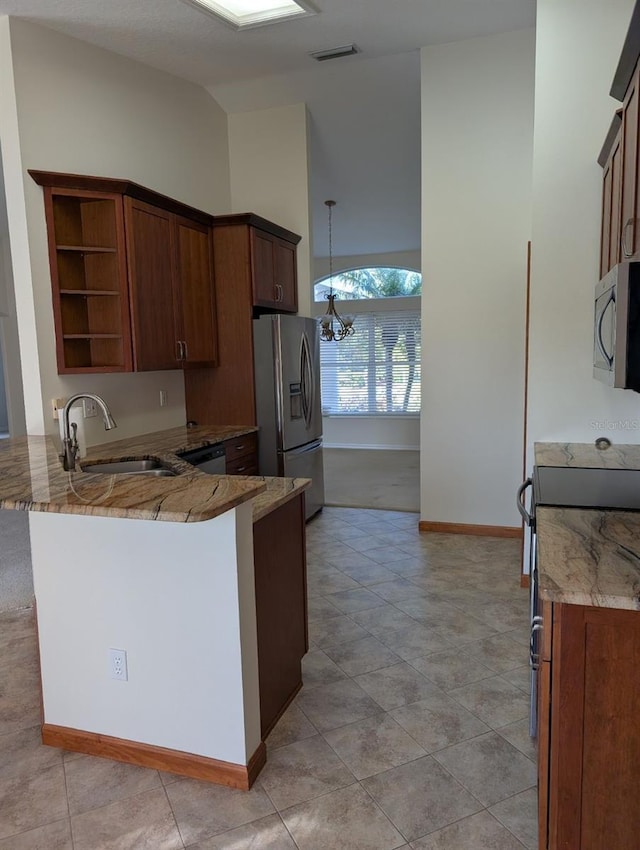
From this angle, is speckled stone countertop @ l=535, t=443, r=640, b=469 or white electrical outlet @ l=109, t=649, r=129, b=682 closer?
white electrical outlet @ l=109, t=649, r=129, b=682

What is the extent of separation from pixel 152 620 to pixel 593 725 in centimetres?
131

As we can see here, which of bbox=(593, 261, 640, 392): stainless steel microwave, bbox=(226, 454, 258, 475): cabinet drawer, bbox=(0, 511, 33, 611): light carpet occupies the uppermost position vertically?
bbox=(593, 261, 640, 392): stainless steel microwave

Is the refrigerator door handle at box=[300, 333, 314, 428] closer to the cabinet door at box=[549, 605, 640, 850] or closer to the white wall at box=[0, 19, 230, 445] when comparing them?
the white wall at box=[0, 19, 230, 445]

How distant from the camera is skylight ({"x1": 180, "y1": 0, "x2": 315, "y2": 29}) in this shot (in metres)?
3.36

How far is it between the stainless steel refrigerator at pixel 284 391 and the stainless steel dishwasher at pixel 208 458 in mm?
550

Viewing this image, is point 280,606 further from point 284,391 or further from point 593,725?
point 284,391

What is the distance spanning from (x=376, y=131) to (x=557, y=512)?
4.50 meters

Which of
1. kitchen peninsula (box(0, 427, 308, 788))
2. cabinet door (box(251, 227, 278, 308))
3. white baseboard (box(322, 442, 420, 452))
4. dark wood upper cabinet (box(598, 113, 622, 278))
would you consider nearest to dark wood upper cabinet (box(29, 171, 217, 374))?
cabinet door (box(251, 227, 278, 308))

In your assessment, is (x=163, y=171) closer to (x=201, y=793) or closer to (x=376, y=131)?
(x=376, y=131)

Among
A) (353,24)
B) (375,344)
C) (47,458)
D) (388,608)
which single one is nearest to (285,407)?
(388,608)

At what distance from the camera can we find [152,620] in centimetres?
188

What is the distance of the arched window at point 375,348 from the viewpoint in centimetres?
855

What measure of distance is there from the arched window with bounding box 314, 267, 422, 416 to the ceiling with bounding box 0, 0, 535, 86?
177 inches

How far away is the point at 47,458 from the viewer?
8.43ft
